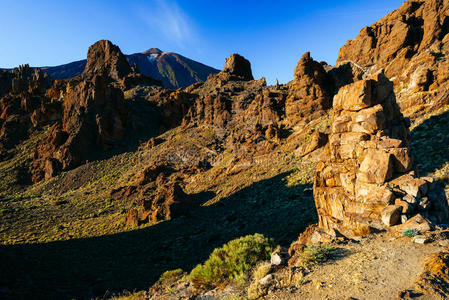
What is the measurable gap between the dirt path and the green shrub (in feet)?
8.12

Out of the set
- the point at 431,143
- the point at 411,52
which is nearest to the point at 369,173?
the point at 431,143

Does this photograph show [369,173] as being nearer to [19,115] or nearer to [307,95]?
[307,95]

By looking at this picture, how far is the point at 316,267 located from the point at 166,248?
63.2ft

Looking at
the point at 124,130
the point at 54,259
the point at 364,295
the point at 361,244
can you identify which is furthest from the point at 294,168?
the point at 124,130

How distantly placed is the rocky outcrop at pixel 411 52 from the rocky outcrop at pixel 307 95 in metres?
10.5

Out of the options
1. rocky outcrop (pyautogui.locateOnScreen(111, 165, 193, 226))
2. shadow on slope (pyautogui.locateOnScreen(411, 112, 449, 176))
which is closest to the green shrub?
shadow on slope (pyautogui.locateOnScreen(411, 112, 449, 176))

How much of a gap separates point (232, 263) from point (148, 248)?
17843mm

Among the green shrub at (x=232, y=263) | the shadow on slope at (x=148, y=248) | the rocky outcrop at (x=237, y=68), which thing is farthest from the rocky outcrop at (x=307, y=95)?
the green shrub at (x=232, y=263)

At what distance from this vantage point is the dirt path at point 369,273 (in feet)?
18.1

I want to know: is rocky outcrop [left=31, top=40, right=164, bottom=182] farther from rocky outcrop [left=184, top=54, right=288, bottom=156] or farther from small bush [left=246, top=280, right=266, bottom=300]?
small bush [left=246, top=280, right=266, bottom=300]

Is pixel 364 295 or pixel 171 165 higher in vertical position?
pixel 171 165

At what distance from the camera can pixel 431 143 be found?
22.1 metres

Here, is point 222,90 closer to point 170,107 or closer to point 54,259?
point 170,107

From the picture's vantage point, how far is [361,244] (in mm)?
8023
